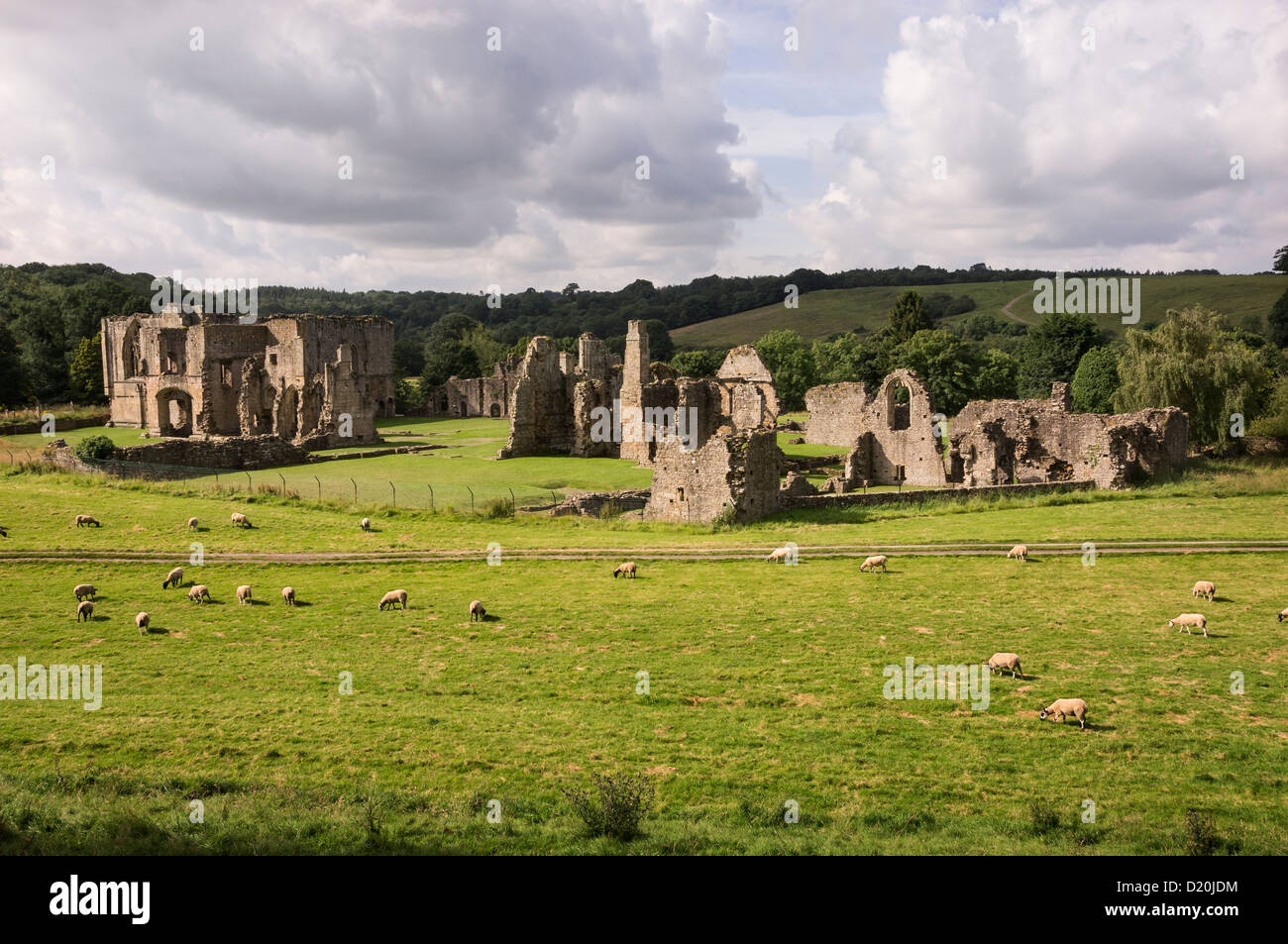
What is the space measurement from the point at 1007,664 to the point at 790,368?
71.0m

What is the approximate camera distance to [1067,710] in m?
11.9

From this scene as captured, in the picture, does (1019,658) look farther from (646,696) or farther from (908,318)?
(908,318)

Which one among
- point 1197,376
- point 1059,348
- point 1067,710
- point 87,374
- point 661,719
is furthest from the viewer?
point 87,374

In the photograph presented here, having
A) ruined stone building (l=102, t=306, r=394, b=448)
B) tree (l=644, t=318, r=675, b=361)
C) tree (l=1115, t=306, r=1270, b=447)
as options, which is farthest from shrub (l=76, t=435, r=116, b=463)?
tree (l=644, t=318, r=675, b=361)

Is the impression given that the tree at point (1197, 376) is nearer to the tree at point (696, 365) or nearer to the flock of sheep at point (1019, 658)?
the flock of sheep at point (1019, 658)

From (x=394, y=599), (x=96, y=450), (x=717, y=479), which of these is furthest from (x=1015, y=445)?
(x=96, y=450)

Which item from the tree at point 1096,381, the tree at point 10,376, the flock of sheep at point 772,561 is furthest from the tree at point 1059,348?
the tree at point 10,376

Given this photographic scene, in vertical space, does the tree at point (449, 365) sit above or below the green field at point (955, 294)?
below

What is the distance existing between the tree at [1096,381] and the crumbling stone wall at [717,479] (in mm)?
37089

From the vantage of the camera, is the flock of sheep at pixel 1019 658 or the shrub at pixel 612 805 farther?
the flock of sheep at pixel 1019 658

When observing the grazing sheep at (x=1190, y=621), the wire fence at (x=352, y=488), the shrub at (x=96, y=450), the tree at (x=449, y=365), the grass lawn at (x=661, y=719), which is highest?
the tree at (x=449, y=365)

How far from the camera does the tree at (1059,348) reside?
6650cm

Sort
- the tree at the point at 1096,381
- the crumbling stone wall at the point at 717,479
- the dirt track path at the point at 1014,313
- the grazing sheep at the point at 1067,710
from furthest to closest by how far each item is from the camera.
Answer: the dirt track path at the point at 1014,313, the tree at the point at 1096,381, the crumbling stone wall at the point at 717,479, the grazing sheep at the point at 1067,710
